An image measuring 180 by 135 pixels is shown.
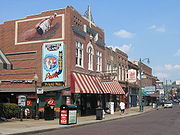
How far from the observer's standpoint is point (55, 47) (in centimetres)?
2602

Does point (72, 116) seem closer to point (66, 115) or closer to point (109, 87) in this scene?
point (66, 115)

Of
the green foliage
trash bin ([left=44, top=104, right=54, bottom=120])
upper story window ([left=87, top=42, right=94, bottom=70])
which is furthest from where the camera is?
upper story window ([left=87, top=42, right=94, bottom=70])

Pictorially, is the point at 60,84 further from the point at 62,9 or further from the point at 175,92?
the point at 175,92

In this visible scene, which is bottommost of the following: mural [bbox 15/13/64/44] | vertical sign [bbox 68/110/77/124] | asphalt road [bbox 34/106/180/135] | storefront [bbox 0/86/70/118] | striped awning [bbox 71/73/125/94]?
asphalt road [bbox 34/106/180/135]

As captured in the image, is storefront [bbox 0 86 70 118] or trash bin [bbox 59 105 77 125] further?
storefront [bbox 0 86 70 118]

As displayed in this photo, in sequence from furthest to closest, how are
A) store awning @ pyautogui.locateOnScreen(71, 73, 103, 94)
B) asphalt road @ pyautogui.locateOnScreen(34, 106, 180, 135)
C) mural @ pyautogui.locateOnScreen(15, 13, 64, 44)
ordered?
mural @ pyautogui.locateOnScreen(15, 13, 64, 44) → store awning @ pyautogui.locateOnScreen(71, 73, 103, 94) → asphalt road @ pyautogui.locateOnScreen(34, 106, 180, 135)

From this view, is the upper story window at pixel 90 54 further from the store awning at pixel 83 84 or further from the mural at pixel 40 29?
the mural at pixel 40 29

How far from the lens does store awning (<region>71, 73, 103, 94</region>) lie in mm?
25316

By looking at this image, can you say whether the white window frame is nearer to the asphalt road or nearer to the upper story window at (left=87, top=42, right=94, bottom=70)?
the upper story window at (left=87, top=42, right=94, bottom=70)

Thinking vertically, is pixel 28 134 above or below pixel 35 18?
below

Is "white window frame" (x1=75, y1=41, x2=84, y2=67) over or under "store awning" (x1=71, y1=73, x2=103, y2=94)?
over

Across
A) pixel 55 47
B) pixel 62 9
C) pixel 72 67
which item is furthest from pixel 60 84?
pixel 62 9

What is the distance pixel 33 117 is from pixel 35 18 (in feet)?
34.0

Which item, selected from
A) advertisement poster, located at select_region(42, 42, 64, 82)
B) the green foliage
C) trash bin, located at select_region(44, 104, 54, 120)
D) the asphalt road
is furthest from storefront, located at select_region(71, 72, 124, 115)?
the asphalt road
